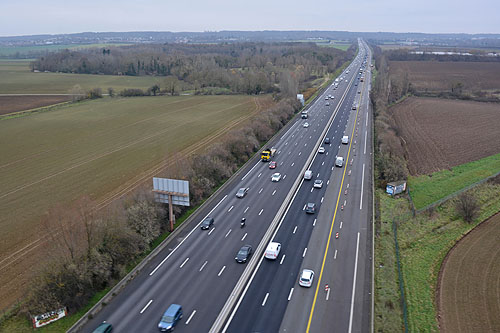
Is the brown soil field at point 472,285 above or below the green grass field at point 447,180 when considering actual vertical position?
below

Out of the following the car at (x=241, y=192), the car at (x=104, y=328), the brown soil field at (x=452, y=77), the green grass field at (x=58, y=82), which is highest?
the brown soil field at (x=452, y=77)

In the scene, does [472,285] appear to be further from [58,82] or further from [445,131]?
[58,82]

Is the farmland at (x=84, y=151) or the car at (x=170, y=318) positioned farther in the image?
the farmland at (x=84, y=151)

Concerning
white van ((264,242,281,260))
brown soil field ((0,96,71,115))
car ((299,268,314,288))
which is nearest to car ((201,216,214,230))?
white van ((264,242,281,260))

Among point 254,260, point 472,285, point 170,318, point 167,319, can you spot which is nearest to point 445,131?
point 472,285

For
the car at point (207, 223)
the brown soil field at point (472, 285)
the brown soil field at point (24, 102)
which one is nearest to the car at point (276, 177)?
the car at point (207, 223)

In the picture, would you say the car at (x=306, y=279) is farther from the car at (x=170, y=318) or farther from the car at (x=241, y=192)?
the car at (x=241, y=192)

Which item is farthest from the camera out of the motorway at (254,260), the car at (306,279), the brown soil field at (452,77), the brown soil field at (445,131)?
the brown soil field at (452,77)

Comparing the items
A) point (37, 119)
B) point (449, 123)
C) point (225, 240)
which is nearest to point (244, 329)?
point (225, 240)
